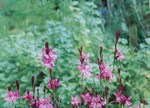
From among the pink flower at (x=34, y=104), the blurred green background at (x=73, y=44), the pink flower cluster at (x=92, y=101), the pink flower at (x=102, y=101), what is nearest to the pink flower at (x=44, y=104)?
the pink flower at (x=34, y=104)

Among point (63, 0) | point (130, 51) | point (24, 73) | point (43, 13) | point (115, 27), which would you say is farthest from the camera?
point (43, 13)

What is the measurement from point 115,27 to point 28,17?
1.06 m

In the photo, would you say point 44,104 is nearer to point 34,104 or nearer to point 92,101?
point 34,104

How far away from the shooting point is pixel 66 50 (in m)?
2.93

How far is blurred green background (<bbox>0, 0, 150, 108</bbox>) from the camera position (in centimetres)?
288

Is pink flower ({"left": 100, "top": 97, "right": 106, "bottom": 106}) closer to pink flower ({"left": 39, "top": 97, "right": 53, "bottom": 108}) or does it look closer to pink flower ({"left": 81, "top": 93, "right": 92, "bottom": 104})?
pink flower ({"left": 81, "top": 93, "right": 92, "bottom": 104})

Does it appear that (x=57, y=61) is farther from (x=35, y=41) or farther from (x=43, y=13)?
(x=43, y=13)

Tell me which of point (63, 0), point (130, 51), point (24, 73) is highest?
point (63, 0)

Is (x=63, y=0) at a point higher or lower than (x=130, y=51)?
higher

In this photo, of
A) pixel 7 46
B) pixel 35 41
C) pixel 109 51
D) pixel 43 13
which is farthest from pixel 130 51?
pixel 43 13

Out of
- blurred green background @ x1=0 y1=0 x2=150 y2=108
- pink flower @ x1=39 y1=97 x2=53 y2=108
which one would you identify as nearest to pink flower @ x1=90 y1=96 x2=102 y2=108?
pink flower @ x1=39 y1=97 x2=53 y2=108

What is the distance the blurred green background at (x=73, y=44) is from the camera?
Result: 2.88m

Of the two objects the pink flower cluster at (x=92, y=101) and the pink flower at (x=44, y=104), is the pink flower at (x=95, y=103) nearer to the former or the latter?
the pink flower cluster at (x=92, y=101)

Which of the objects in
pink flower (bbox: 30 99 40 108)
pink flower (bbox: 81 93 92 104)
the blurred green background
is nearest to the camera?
pink flower (bbox: 30 99 40 108)
